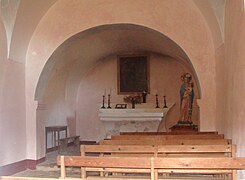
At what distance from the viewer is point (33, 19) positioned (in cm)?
722

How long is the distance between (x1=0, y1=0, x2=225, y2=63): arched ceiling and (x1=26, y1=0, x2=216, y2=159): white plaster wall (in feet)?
0.54

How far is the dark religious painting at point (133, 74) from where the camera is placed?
11.3 meters

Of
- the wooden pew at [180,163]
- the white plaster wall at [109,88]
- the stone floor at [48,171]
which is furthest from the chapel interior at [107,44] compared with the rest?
the wooden pew at [180,163]

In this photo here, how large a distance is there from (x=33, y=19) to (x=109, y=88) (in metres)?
4.91

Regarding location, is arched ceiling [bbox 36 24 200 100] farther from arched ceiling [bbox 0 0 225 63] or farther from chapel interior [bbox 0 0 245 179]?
arched ceiling [bbox 0 0 225 63]

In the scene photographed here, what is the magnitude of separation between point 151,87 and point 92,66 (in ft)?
6.95

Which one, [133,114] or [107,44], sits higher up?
[107,44]

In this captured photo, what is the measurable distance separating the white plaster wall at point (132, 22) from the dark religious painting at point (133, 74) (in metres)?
4.23

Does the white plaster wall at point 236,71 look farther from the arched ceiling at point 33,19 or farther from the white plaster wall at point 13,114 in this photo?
the white plaster wall at point 13,114

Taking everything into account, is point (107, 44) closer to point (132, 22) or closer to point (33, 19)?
point (132, 22)

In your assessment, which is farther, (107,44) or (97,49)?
(97,49)

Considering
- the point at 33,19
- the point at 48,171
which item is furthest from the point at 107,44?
the point at 48,171

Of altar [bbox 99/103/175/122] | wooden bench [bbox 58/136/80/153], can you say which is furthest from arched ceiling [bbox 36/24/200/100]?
wooden bench [bbox 58/136/80/153]

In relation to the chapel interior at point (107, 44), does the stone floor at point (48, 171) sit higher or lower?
lower
